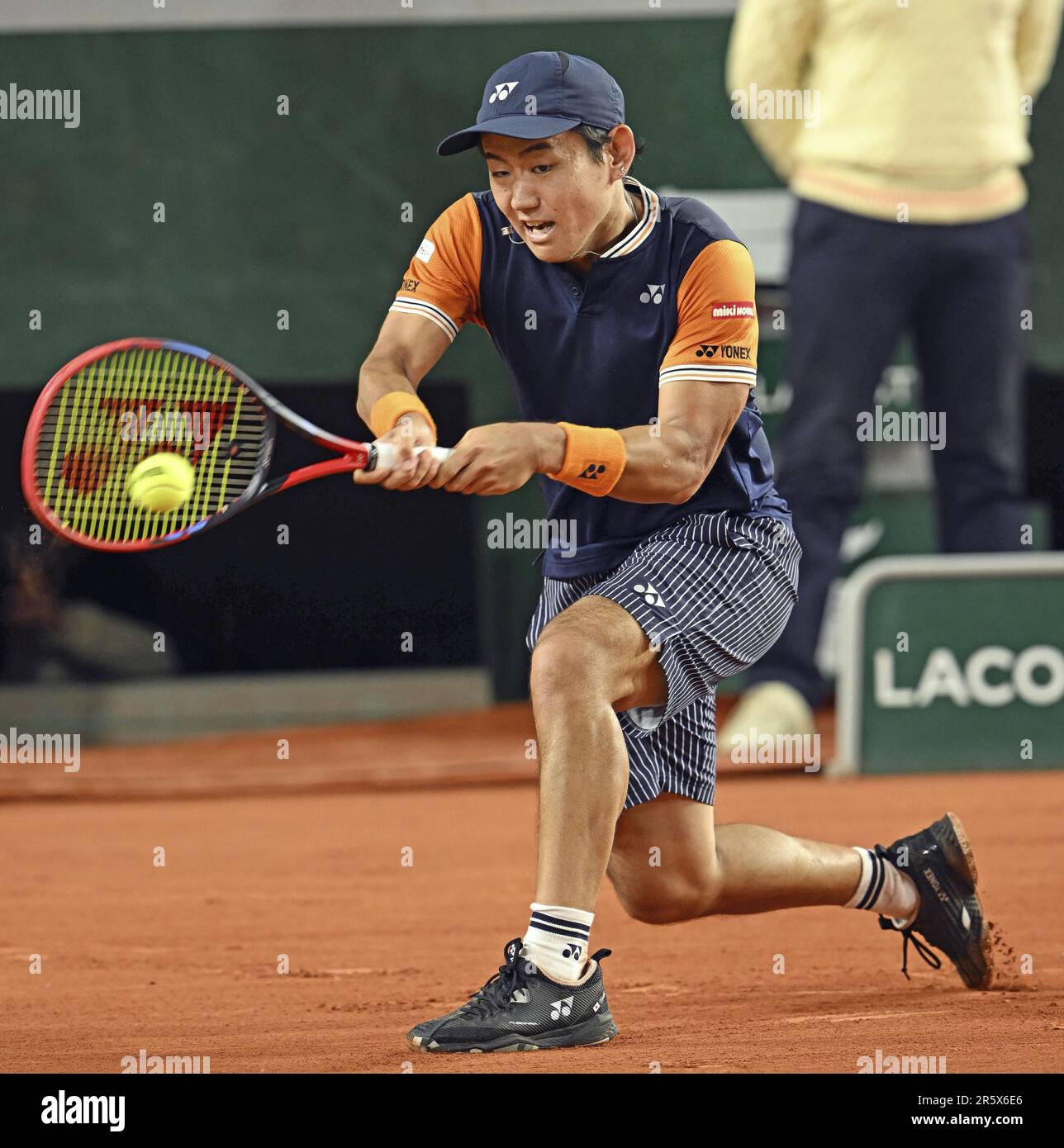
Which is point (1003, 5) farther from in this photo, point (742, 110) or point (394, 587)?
point (394, 587)

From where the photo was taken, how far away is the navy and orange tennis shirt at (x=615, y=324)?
346cm

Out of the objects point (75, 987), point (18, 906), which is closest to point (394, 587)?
point (18, 906)

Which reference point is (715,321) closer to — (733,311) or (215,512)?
(733,311)

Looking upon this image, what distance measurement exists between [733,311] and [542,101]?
51 centimetres

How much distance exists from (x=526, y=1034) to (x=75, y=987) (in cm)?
146

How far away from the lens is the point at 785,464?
914 centimetres

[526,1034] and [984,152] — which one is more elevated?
[984,152]

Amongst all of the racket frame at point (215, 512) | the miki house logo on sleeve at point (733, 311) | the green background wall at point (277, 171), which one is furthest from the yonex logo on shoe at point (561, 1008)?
the green background wall at point (277, 171)

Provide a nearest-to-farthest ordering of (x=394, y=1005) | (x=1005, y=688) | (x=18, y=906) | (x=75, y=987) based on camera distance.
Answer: (x=394, y=1005) < (x=75, y=987) < (x=18, y=906) < (x=1005, y=688)

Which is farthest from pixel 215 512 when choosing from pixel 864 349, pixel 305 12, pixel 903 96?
pixel 305 12

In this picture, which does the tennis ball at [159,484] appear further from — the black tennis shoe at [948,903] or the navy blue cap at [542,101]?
the black tennis shoe at [948,903]

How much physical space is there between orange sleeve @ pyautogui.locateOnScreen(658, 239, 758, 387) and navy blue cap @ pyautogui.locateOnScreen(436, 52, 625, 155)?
319 mm

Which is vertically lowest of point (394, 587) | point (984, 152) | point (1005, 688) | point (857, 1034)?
point (857, 1034)

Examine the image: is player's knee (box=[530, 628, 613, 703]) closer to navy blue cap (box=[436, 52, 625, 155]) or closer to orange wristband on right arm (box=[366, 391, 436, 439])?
orange wristband on right arm (box=[366, 391, 436, 439])
